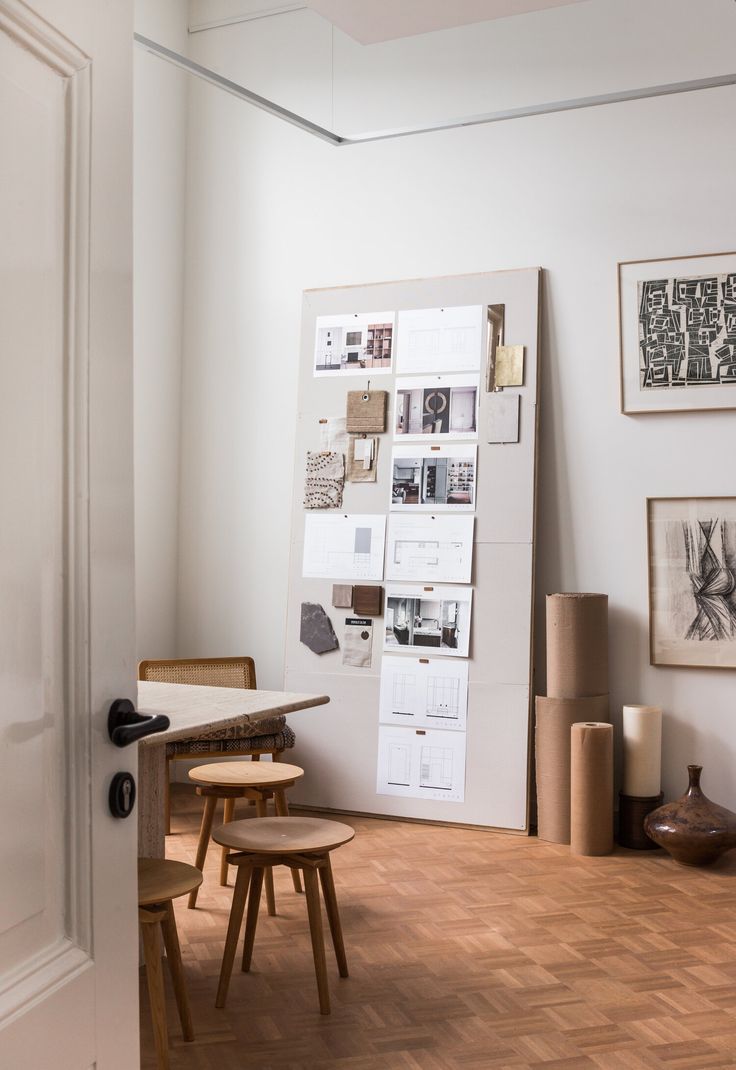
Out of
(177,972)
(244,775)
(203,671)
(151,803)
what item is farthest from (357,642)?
(177,972)

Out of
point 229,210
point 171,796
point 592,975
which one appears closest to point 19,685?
point 592,975

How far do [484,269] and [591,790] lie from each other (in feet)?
9.29

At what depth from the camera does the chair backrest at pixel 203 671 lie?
5480mm

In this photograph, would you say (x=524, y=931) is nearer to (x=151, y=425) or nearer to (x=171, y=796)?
(x=171, y=796)

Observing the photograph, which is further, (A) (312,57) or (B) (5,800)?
(A) (312,57)

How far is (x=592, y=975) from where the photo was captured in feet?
11.9

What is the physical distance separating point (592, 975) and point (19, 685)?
116 inches

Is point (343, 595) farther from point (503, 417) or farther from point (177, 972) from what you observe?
point (177, 972)

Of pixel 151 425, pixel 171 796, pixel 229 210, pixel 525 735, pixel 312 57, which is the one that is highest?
pixel 312 57

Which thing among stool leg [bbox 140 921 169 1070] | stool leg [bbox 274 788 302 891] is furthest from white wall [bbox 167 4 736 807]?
stool leg [bbox 140 921 169 1070]

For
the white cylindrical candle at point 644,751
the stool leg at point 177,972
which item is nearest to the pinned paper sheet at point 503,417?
the white cylindrical candle at point 644,751

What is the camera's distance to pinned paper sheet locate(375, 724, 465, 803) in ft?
18.7

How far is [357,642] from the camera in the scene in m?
5.97

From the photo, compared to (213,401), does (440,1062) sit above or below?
below
